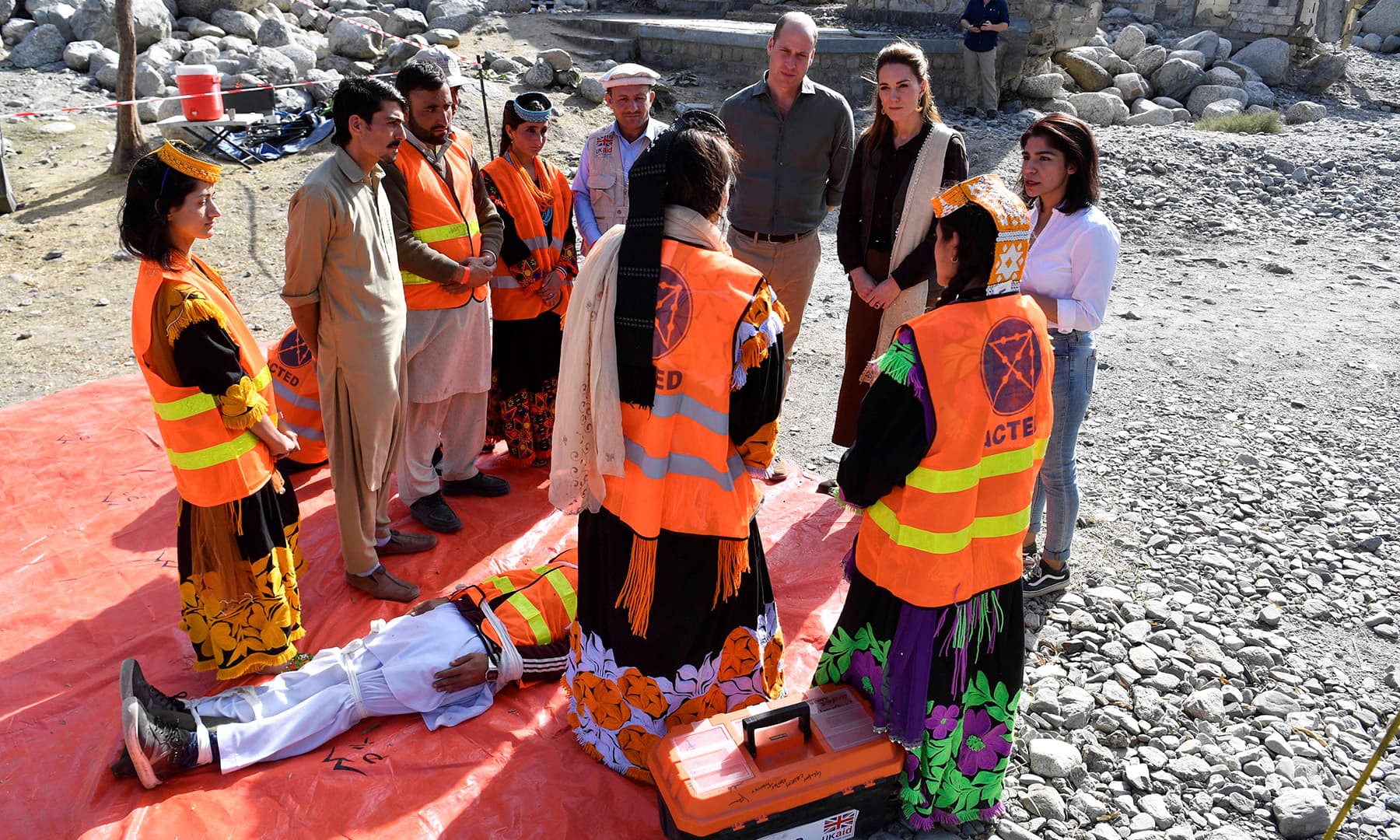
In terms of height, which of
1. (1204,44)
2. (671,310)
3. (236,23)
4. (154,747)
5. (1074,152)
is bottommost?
(154,747)

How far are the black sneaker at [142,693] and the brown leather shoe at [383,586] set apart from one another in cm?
90

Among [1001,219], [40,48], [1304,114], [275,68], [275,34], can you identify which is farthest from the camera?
[1304,114]

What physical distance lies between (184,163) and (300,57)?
10175 mm

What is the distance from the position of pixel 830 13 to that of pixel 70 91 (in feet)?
34.3

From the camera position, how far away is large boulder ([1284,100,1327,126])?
14.3m

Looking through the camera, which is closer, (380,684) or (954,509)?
(954,509)

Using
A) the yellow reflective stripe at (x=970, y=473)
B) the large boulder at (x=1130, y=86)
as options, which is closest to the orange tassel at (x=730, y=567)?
the yellow reflective stripe at (x=970, y=473)

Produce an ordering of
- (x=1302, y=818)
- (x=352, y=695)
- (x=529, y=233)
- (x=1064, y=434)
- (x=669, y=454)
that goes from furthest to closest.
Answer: (x=529, y=233)
(x=1064, y=434)
(x=352, y=695)
(x=1302, y=818)
(x=669, y=454)

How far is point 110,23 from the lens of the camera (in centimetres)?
1278

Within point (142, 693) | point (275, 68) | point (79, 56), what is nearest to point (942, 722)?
point (142, 693)

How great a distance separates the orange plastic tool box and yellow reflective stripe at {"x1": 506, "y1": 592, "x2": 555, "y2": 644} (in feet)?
2.15

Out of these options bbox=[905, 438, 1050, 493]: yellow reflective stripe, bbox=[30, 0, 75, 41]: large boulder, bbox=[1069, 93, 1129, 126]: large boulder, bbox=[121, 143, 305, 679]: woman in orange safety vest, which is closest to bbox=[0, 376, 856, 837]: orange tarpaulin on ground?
bbox=[121, 143, 305, 679]: woman in orange safety vest

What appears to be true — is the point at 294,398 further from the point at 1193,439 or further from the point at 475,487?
the point at 1193,439

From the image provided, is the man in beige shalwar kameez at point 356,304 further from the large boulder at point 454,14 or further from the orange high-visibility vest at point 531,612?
the large boulder at point 454,14
